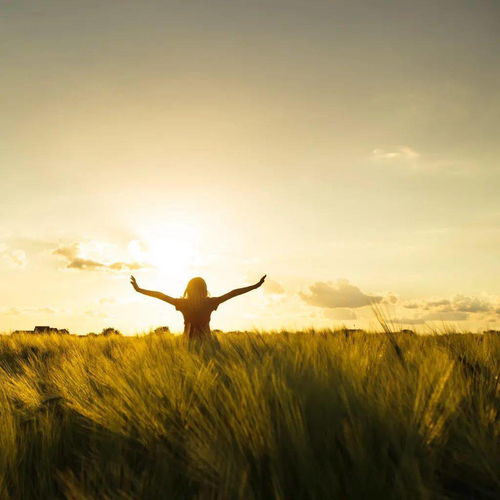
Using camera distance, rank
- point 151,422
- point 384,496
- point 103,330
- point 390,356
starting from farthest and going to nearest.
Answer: point 103,330
point 390,356
point 151,422
point 384,496

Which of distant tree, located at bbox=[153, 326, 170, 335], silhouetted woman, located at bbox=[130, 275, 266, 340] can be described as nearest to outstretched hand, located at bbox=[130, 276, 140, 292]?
silhouetted woman, located at bbox=[130, 275, 266, 340]

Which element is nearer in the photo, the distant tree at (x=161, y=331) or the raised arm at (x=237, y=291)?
the raised arm at (x=237, y=291)

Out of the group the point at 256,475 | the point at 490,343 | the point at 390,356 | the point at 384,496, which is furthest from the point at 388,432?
the point at 490,343

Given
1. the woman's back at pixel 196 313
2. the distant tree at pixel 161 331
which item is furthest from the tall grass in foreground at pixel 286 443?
the distant tree at pixel 161 331

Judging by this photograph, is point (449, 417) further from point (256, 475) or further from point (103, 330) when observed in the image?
point (103, 330)

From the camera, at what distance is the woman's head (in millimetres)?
7732

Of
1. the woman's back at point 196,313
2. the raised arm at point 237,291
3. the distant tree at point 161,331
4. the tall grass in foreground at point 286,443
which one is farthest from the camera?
the distant tree at point 161,331

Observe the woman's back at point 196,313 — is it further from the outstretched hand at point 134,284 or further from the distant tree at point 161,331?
the distant tree at point 161,331

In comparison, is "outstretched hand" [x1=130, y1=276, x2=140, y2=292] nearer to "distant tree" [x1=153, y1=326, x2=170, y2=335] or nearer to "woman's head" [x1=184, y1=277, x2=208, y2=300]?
"woman's head" [x1=184, y1=277, x2=208, y2=300]

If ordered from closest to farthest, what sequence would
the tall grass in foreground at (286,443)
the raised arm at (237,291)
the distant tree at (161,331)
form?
1. the tall grass in foreground at (286,443)
2. the raised arm at (237,291)
3. the distant tree at (161,331)

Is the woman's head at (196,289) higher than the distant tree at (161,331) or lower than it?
higher

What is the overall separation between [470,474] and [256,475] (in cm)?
76

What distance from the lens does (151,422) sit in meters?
2.11

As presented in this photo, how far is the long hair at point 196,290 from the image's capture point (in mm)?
7699
